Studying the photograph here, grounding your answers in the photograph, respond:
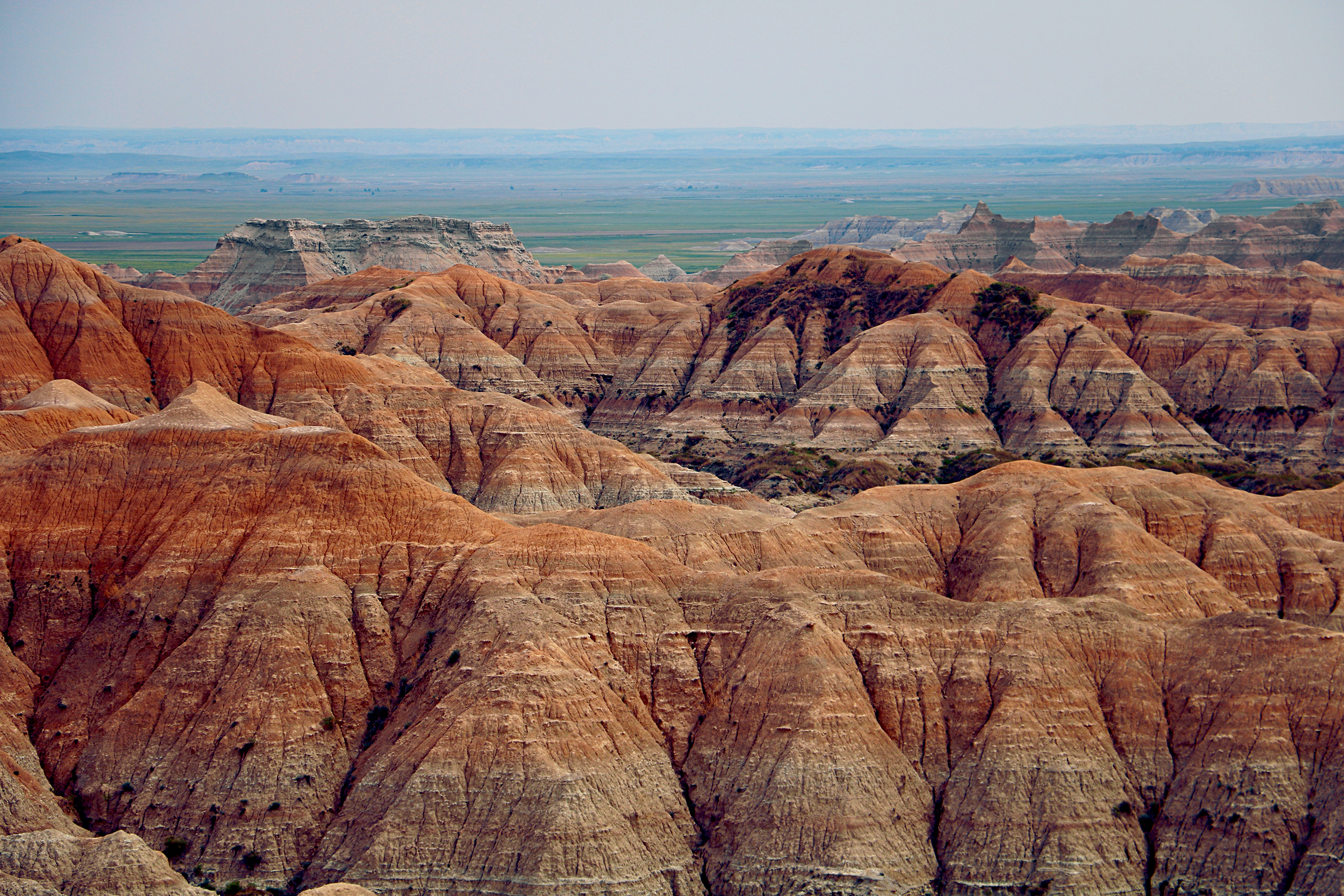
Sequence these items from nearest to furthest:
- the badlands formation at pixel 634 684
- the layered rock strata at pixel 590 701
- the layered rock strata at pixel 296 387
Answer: the badlands formation at pixel 634 684 → the layered rock strata at pixel 590 701 → the layered rock strata at pixel 296 387

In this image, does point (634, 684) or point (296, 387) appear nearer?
point (634, 684)

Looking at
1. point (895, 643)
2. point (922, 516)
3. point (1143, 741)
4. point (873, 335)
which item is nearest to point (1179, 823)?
point (1143, 741)

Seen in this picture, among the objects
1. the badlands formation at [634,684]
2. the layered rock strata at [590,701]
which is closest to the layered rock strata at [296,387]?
the badlands formation at [634,684]

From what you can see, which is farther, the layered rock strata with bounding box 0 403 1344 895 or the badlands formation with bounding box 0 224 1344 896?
the layered rock strata with bounding box 0 403 1344 895

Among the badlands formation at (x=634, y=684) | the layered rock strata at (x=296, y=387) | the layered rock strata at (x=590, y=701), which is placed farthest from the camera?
the layered rock strata at (x=296, y=387)

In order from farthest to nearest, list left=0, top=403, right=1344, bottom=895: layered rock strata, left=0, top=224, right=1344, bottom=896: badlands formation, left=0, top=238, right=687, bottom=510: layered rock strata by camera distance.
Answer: left=0, top=238, right=687, bottom=510: layered rock strata, left=0, top=403, right=1344, bottom=895: layered rock strata, left=0, top=224, right=1344, bottom=896: badlands formation

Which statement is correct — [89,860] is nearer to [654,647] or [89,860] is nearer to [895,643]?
[654,647]

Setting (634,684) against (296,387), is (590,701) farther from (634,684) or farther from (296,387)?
(296,387)

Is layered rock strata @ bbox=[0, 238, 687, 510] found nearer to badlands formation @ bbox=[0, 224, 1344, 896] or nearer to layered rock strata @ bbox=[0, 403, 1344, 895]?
badlands formation @ bbox=[0, 224, 1344, 896]

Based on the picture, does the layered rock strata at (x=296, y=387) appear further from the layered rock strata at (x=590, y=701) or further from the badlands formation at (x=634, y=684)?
the layered rock strata at (x=590, y=701)

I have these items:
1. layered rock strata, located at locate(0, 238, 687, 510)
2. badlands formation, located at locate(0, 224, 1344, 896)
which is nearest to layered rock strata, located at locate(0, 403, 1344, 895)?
badlands formation, located at locate(0, 224, 1344, 896)

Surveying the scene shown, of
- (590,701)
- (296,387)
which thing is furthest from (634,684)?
(296,387)
